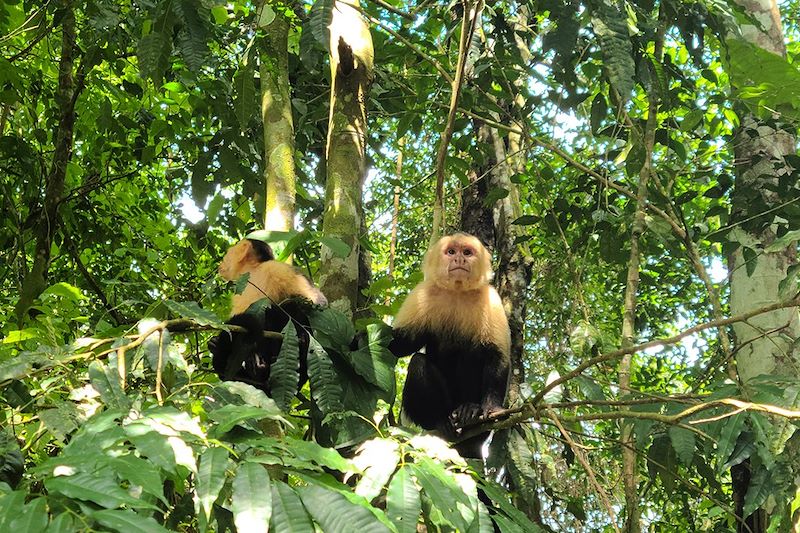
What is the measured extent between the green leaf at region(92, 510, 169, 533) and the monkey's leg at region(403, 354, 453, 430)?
2.96 metres

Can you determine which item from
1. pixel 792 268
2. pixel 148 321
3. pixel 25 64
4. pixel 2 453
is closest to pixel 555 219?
pixel 792 268

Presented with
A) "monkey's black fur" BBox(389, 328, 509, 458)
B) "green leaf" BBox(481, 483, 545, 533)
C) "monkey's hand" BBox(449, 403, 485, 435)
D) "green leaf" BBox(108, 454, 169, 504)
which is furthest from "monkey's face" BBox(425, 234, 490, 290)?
"green leaf" BBox(108, 454, 169, 504)

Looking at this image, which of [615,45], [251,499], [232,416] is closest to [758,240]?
[615,45]

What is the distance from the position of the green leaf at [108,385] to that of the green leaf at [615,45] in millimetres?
1747

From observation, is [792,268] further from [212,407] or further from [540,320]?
[540,320]

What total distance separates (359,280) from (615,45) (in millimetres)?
2562

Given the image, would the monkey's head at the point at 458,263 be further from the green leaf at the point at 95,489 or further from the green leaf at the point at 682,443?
the green leaf at the point at 95,489

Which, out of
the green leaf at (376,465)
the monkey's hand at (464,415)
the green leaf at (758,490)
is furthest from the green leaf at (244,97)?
the green leaf at (758,490)

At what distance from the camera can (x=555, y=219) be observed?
4898 mm

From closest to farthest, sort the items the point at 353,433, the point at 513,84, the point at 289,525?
1. the point at 289,525
2. the point at 353,433
3. the point at 513,84

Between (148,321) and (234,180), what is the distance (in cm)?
250

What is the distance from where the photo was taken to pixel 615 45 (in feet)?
8.00

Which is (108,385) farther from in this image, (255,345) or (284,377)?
(255,345)

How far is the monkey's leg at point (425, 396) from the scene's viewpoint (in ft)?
13.4
